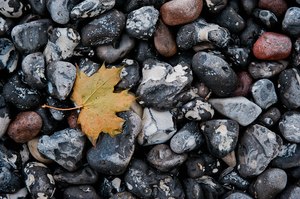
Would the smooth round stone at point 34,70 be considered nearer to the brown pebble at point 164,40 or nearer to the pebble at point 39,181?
the pebble at point 39,181

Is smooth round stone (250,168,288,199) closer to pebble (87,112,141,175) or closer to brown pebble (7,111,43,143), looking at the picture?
pebble (87,112,141,175)

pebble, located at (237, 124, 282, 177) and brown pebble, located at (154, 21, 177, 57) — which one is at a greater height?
brown pebble, located at (154, 21, 177, 57)

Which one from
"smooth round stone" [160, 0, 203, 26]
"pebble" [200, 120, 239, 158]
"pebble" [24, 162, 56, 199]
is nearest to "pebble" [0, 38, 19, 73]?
"pebble" [24, 162, 56, 199]

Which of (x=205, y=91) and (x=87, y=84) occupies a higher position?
(x=87, y=84)

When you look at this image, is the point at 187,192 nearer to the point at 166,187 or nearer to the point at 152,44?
the point at 166,187

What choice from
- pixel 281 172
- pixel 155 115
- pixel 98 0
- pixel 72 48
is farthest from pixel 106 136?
pixel 281 172

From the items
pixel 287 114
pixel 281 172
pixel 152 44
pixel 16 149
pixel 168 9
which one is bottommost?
pixel 281 172

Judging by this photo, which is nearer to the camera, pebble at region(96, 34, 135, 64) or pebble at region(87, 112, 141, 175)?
pebble at region(87, 112, 141, 175)
